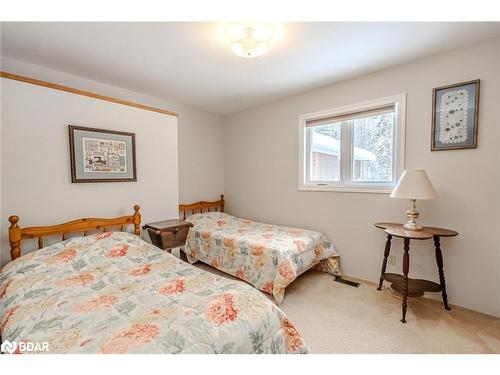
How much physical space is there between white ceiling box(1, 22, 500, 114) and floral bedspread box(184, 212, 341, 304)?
1.83m

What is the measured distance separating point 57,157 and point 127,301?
→ 57.9 inches

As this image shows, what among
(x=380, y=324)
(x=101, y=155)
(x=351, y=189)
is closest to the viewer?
(x=380, y=324)

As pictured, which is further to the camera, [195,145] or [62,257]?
[195,145]

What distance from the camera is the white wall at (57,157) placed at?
5.52 ft

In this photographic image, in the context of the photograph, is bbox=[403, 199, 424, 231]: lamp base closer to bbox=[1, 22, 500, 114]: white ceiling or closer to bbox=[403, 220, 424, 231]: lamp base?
bbox=[403, 220, 424, 231]: lamp base

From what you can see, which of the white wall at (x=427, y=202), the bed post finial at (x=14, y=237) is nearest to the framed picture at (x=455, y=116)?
the white wall at (x=427, y=202)

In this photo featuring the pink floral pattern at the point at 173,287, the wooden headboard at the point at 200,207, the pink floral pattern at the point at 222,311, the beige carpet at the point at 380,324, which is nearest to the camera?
the pink floral pattern at the point at 222,311

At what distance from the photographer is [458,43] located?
1.88 metres

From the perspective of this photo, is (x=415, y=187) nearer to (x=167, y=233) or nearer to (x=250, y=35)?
(x=250, y=35)

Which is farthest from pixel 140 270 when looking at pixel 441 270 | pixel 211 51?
pixel 441 270

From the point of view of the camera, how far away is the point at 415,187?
6.18ft

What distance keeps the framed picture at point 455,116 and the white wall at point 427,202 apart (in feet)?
0.17

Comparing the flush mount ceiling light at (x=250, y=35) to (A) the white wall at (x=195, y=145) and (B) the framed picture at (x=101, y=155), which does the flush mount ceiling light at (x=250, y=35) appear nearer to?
(B) the framed picture at (x=101, y=155)

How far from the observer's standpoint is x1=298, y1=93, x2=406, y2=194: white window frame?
227cm
